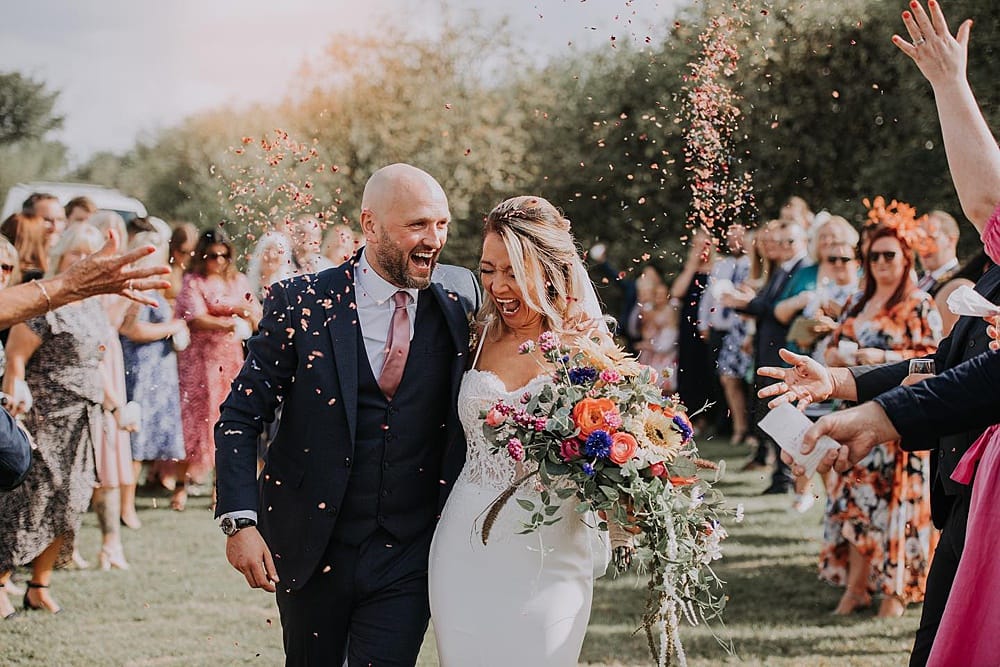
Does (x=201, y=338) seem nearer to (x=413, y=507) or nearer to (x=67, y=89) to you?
(x=413, y=507)

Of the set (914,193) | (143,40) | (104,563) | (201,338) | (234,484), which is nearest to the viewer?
(234,484)

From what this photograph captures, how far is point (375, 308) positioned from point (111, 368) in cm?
414

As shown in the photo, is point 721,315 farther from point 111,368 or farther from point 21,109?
point 21,109

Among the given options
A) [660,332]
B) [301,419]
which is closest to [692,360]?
[660,332]

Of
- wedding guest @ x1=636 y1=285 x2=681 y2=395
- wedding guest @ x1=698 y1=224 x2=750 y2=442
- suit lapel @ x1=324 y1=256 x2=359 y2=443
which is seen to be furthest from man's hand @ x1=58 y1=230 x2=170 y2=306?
wedding guest @ x1=636 y1=285 x2=681 y2=395

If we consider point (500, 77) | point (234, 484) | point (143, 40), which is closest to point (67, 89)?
point (143, 40)

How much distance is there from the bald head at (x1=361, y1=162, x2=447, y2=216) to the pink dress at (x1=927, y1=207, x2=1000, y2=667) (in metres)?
1.89

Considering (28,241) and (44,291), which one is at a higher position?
(28,241)

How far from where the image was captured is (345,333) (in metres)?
3.62

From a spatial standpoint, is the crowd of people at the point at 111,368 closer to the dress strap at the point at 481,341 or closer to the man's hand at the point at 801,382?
the dress strap at the point at 481,341

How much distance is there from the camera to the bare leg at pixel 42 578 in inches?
247

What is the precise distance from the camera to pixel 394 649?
140 inches

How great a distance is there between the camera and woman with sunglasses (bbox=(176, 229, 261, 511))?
892 cm

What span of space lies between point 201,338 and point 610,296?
10985 millimetres
